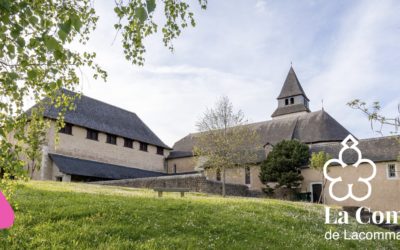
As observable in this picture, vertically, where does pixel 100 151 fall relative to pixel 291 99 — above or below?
below

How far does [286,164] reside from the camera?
3762cm

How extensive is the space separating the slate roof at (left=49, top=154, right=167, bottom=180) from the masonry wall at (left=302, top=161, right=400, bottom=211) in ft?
63.5

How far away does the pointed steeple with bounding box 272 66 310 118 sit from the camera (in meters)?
56.8

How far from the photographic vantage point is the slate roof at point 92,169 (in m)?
35.3

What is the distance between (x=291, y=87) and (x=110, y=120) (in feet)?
95.6

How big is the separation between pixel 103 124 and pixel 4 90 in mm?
39201

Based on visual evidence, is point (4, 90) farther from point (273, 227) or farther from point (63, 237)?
point (273, 227)

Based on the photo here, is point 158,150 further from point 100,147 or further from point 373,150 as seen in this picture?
point 373,150

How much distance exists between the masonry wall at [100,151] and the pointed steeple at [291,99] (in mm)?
20009

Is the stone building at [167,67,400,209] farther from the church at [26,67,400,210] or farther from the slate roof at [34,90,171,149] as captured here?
the slate roof at [34,90,171,149]

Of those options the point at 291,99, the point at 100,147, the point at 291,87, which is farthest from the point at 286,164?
the point at 291,87

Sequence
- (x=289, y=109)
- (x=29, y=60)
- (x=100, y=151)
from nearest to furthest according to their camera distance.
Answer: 1. (x=29, y=60)
2. (x=100, y=151)
3. (x=289, y=109)

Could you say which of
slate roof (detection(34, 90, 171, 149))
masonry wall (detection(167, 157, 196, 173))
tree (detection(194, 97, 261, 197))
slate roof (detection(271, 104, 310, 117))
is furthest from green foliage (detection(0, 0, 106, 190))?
slate roof (detection(271, 104, 310, 117))

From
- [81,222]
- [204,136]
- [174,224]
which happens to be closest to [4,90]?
[81,222]
